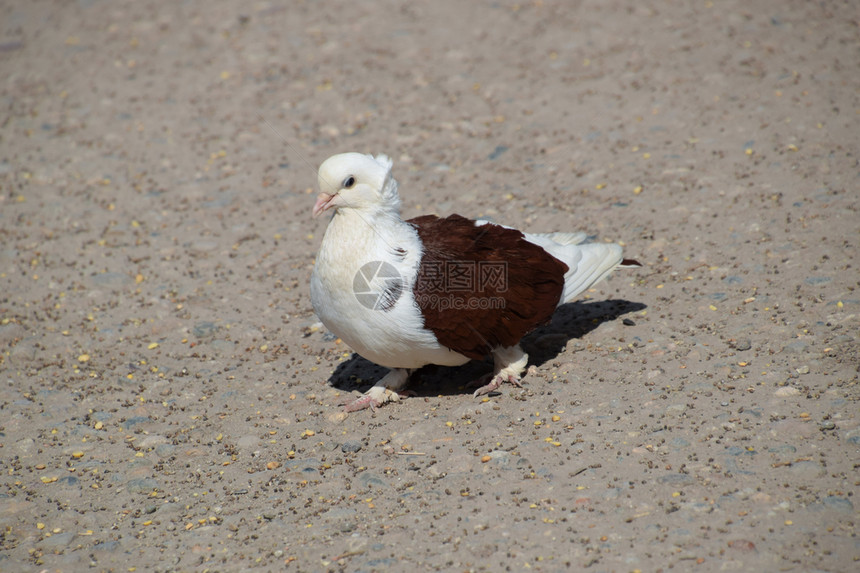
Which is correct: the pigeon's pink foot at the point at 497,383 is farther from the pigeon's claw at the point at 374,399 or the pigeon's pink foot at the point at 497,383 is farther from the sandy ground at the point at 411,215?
the pigeon's claw at the point at 374,399

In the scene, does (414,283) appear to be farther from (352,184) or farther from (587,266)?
(587,266)

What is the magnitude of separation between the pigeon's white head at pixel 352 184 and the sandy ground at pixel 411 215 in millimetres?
1462

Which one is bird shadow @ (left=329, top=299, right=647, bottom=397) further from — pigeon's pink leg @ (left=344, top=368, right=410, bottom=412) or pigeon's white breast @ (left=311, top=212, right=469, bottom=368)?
pigeon's white breast @ (left=311, top=212, right=469, bottom=368)

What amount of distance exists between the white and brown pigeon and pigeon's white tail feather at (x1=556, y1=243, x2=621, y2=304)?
Result: 0.08 metres

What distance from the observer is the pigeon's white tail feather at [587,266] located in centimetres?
565

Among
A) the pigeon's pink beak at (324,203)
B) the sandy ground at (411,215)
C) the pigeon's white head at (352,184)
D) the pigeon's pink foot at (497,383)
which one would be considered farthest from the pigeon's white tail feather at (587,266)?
the pigeon's pink beak at (324,203)

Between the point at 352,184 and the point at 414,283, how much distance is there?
0.73 meters

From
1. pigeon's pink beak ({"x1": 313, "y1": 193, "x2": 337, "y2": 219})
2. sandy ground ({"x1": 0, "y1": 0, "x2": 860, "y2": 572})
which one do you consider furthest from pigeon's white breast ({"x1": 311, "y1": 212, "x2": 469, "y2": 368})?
sandy ground ({"x1": 0, "y1": 0, "x2": 860, "y2": 572})

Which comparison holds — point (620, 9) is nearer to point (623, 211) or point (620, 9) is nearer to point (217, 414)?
point (623, 211)

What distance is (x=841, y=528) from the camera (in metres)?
3.73

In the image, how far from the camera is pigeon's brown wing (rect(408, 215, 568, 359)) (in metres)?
5.03

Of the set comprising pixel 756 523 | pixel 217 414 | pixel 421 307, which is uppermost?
pixel 421 307

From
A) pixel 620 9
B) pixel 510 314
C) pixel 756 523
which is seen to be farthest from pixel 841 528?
pixel 620 9

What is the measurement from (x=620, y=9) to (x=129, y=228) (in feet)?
22.6
